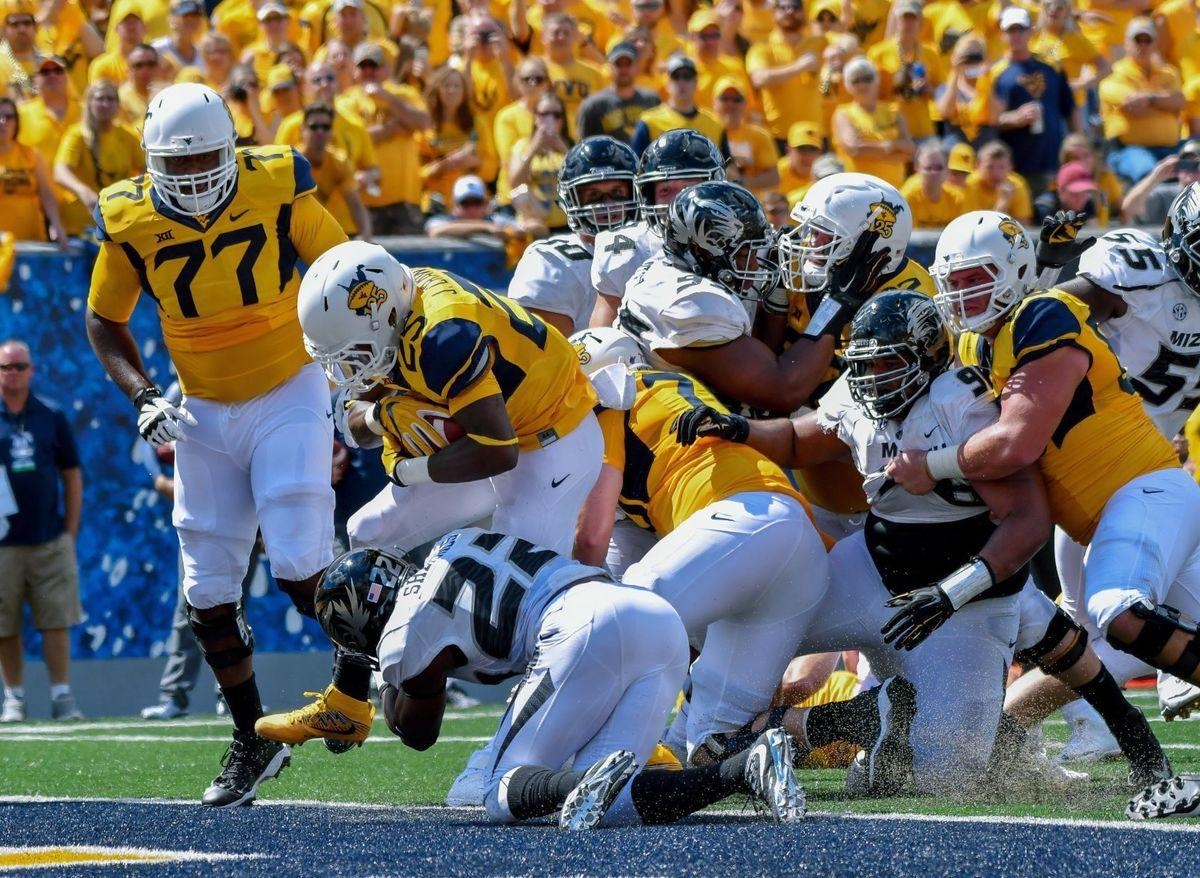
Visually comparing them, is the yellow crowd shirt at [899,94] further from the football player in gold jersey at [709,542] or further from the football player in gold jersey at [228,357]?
the football player in gold jersey at [228,357]

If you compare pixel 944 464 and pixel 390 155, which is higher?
pixel 944 464

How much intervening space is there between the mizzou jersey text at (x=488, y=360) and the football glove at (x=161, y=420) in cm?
83

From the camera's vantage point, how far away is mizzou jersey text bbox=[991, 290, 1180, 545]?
15.8 ft

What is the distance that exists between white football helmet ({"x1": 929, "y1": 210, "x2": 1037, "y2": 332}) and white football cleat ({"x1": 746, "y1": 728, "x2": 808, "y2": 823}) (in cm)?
151

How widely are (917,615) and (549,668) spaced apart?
1022 millimetres

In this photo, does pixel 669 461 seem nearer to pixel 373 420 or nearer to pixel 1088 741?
pixel 373 420

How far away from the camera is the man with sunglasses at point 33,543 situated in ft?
29.5

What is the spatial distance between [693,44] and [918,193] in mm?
2318

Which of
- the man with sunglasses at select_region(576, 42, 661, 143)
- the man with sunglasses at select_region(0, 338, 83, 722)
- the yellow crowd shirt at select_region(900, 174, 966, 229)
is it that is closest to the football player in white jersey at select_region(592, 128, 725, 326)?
the man with sunglasses at select_region(576, 42, 661, 143)

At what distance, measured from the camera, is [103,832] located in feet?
14.3

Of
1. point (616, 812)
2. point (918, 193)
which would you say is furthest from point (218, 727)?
point (918, 193)

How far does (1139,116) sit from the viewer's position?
38.9 feet

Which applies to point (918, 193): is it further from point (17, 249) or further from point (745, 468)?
point (745, 468)

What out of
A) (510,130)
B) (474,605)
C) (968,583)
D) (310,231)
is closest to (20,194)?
(510,130)
